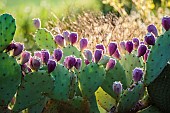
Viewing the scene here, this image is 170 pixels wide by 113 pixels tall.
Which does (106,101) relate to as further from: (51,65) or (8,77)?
(8,77)

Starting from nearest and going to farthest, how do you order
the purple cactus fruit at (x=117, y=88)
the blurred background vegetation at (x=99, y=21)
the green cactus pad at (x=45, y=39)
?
the purple cactus fruit at (x=117, y=88)
the green cactus pad at (x=45, y=39)
the blurred background vegetation at (x=99, y=21)

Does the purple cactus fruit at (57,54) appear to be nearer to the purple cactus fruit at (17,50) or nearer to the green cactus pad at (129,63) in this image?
the purple cactus fruit at (17,50)

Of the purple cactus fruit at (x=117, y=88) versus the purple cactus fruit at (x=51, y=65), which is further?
the purple cactus fruit at (x=117, y=88)

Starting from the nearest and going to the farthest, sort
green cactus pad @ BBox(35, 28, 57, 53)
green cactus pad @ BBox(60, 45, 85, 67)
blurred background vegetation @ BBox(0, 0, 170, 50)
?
green cactus pad @ BBox(60, 45, 85, 67), green cactus pad @ BBox(35, 28, 57, 53), blurred background vegetation @ BBox(0, 0, 170, 50)

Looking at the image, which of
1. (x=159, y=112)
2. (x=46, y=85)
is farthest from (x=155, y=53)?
(x=46, y=85)

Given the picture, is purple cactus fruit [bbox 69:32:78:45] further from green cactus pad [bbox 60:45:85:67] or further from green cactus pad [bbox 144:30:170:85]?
green cactus pad [bbox 144:30:170:85]

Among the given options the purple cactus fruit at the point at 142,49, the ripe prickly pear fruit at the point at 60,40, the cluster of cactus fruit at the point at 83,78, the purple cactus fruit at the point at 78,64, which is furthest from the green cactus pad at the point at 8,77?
the purple cactus fruit at the point at 142,49

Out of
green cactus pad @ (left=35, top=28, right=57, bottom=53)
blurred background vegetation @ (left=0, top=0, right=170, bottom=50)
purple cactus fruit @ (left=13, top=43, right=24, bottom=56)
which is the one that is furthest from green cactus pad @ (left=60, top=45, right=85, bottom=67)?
blurred background vegetation @ (left=0, top=0, right=170, bottom=50)
